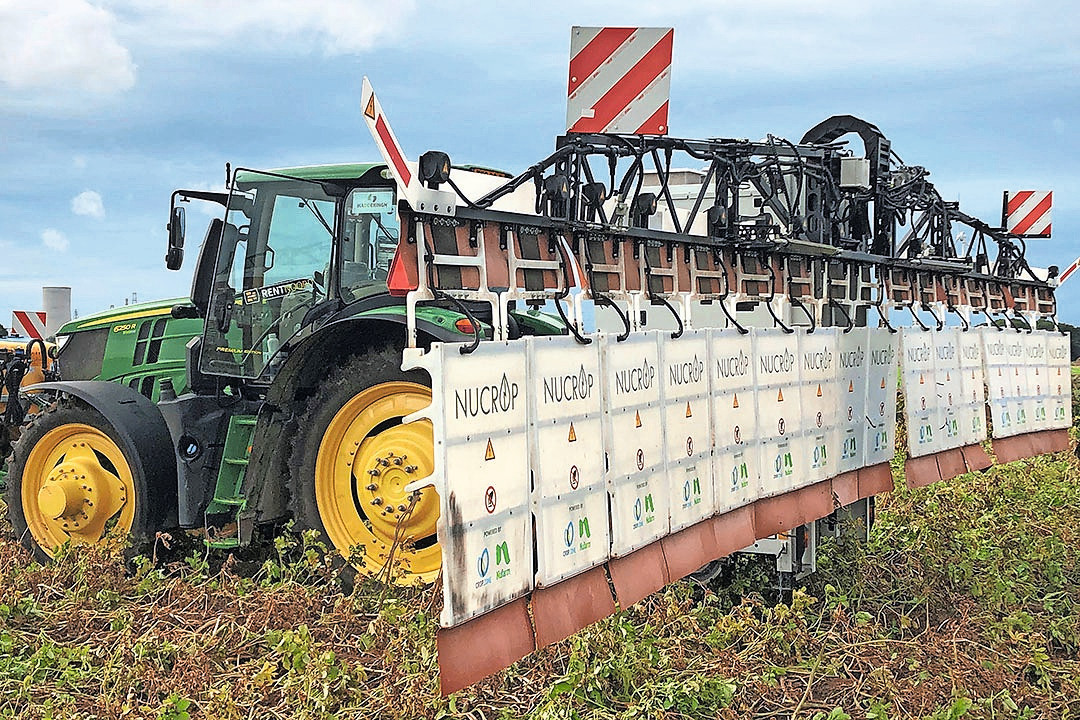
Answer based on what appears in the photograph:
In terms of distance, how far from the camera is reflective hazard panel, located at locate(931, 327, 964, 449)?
319 inches

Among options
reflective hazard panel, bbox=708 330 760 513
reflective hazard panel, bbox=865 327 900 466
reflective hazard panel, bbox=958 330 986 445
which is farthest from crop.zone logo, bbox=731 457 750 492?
reflective hazard panel, bbox=958 330 986 445

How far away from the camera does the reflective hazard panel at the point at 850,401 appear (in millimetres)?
7055

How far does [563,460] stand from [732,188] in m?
2.44

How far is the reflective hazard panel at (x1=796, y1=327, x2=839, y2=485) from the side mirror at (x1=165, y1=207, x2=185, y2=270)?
3759 mm

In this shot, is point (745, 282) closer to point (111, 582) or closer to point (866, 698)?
point (866, 698)

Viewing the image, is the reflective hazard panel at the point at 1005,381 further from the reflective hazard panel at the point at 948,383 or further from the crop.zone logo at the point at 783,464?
the crop.zone logo at the point at 783,464

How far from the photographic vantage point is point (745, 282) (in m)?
6.50

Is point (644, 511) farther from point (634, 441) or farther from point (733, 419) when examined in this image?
point (733, 419)

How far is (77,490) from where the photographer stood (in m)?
7.78

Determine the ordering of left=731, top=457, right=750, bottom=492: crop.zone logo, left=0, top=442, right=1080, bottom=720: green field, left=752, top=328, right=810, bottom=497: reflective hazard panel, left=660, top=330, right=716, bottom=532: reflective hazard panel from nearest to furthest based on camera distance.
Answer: left=660, top=330, right=716, bottom=532: reflective hazard panel < left=0, top=442, right=1080, bottom=720: green field < left=731, top=457, right=750, bottom=492: crop.zone logo < left=752, top=328, right=810, bottom=497: reflective hazard panel

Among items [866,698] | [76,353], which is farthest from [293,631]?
[76,353]

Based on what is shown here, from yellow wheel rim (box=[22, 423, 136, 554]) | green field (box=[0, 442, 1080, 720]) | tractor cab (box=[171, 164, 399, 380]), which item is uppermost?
tractor cab (box=[171, 164, 399, 380])

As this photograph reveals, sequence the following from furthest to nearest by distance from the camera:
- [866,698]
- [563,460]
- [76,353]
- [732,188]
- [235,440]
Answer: [76,353], [235,440], [732,188], [866,698], [563,460]

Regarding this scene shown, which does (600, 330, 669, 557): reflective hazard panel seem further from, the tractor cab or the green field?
the tractor cab
